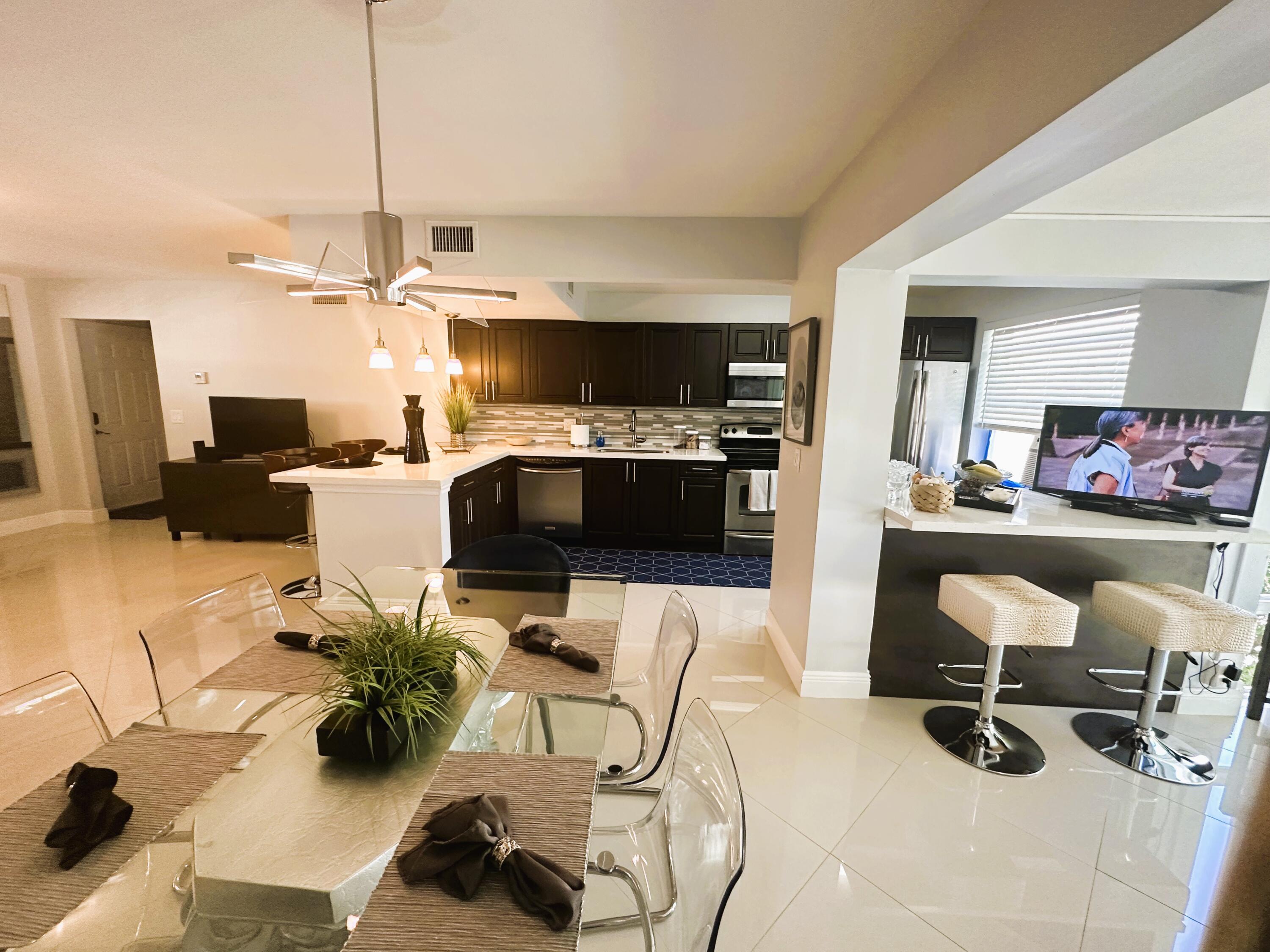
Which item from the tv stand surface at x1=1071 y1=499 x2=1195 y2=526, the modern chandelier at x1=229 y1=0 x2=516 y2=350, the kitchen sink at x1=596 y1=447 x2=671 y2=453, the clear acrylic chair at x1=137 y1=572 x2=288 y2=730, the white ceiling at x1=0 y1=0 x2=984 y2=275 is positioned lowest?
the clear acrylic chair at x1=137 y1=572 x2=288 y2=730

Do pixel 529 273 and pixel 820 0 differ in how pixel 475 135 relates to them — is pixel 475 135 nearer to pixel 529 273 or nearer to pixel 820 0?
pixel 529 273

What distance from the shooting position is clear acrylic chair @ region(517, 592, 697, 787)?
4.50 ft

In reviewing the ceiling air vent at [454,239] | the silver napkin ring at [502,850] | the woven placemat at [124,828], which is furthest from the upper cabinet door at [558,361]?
the silver napkin ring at [502,850]

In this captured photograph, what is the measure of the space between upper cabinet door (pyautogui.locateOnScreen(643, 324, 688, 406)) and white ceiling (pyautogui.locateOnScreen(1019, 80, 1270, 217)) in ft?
9.66

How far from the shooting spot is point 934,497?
2451 millimetres

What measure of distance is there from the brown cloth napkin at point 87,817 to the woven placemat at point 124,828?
1 cm

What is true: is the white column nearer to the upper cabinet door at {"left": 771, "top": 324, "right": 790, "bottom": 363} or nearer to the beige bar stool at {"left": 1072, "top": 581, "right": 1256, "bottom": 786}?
the beige bar stool at {"left": 1072, "top": 581, "right": 1256, "bottom": 786}

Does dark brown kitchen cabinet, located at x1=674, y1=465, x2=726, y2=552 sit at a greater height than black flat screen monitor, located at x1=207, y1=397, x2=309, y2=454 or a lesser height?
lesser

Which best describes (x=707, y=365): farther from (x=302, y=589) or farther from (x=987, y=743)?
(x=302, y=589)

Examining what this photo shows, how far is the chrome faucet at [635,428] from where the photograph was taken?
557cm

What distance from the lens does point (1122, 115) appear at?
1117 mm

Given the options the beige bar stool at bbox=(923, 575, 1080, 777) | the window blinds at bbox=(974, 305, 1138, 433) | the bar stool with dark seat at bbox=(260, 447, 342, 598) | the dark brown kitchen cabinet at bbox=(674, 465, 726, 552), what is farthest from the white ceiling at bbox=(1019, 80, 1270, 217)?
the bar stool with dark seat at bbox=(260, 447, 342, 598)

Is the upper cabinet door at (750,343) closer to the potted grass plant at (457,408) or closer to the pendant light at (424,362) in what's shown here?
the potted grass plant at (457,408)

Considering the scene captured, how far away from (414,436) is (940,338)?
418 centimetres
